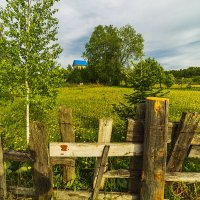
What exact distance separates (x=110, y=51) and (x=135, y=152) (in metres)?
68.0

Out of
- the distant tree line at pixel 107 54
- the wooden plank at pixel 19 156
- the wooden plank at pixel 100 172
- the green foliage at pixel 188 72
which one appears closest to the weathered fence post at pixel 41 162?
the wooden plank at pixel 19 156

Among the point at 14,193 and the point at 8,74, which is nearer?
the point at 14,193

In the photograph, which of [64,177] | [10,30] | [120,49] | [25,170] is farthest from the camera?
[120,49]

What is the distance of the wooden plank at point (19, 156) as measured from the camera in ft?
13.5

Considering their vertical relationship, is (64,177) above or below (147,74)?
below

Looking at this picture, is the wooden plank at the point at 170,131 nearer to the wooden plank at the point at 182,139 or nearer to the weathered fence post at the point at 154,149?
the wooden plank at the point at 182,139

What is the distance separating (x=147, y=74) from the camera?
21.4 ft

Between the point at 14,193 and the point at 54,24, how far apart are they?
5.68m

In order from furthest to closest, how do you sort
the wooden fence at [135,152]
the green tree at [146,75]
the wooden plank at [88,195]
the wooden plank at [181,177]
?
the green tree at [146,75], the wooden plank at [88,195], the wooden plank at [181,177], the wooden fence at [135,152]

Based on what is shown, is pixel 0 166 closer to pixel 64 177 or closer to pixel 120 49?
pixel 64 177

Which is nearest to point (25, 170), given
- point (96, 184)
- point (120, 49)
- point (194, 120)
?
point (96, 184)

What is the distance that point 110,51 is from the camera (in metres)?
70.4

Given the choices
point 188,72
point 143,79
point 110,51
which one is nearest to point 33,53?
point 143,79

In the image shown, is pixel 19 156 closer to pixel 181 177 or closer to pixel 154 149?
pixel 154 149
